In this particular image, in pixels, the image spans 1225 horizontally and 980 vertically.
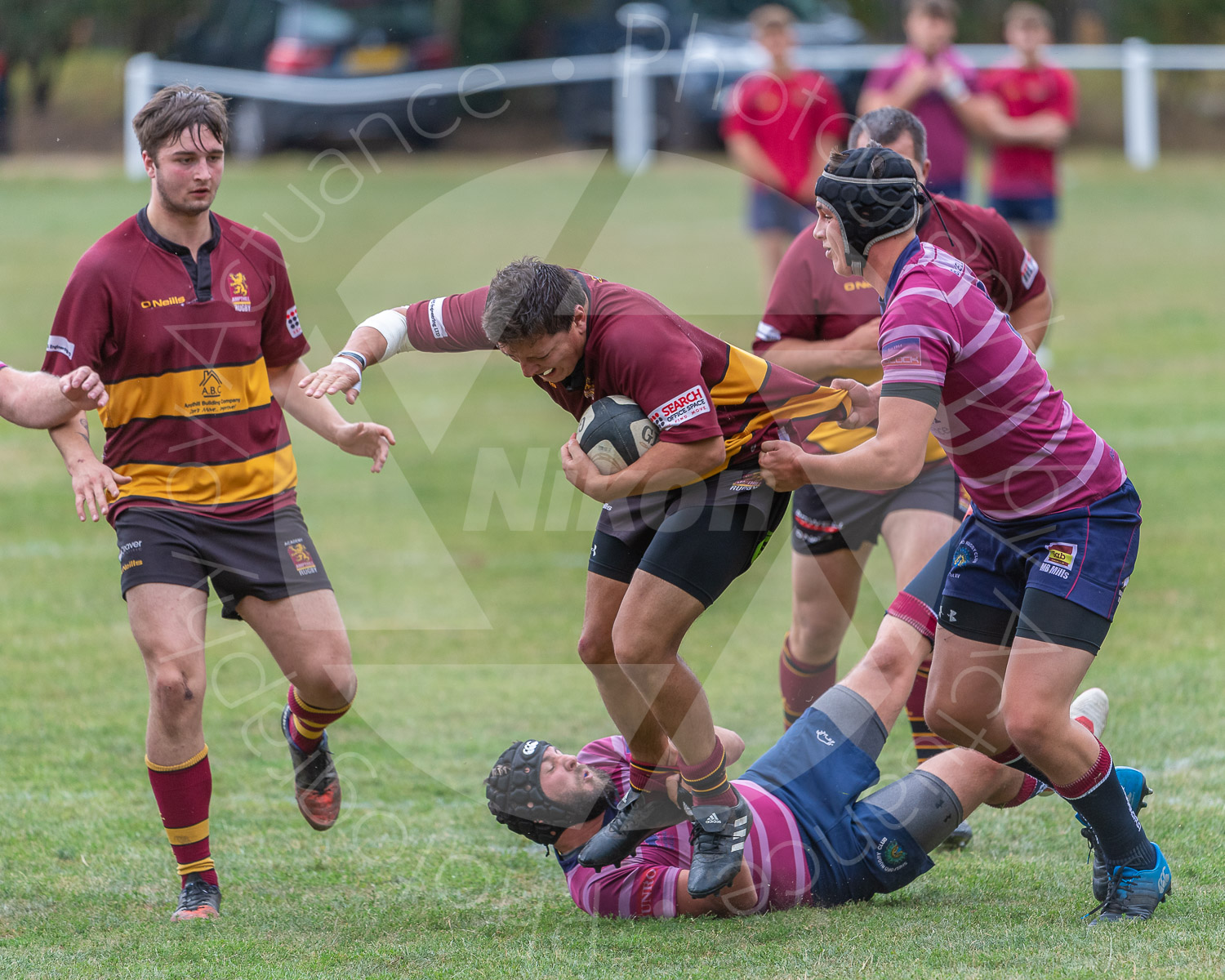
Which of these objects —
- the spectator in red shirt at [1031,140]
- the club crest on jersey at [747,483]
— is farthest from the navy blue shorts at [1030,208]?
the club crest on jersey at [747,483]

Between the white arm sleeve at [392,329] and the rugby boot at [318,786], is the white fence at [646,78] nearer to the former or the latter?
the white arm sleeve at [392,329]

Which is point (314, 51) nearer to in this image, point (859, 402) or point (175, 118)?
point (175, 118)

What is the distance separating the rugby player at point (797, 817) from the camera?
14.5 feet

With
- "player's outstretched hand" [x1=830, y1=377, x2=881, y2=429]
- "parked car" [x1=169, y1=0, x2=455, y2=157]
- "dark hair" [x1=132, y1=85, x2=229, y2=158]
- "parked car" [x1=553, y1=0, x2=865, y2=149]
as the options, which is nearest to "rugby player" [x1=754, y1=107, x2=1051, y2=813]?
"player's outstretched hand" [x1=830, y1=377, x2=881, y2=429]

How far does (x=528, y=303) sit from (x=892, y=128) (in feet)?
6.40

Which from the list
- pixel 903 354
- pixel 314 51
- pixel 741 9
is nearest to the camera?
pixel 903 354

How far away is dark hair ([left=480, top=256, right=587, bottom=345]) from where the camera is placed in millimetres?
4152

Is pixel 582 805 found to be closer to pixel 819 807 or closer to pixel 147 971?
pixel 819 807

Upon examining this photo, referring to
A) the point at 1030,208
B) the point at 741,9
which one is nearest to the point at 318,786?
the point at 1030,208

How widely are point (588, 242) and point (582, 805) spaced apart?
581 inches

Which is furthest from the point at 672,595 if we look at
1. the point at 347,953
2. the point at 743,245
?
the point at 743,245

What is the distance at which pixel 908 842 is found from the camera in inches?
174

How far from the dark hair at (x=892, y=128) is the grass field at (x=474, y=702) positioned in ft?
8.35

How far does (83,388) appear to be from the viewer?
4430mm
